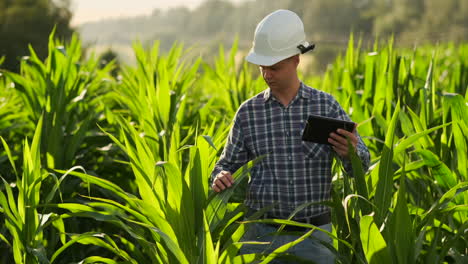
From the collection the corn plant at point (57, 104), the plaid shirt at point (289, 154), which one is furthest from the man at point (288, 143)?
the corn plant at point (57, 104)

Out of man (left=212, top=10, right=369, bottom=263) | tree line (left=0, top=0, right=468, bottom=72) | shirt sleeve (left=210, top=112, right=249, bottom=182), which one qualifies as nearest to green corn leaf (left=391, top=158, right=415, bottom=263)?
man (left=212, top=10, right=369, bottom=263)

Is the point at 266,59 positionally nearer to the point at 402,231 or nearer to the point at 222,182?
the point at 222,182

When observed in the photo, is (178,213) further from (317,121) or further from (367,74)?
(367,74)

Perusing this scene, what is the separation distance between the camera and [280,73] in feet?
6.85

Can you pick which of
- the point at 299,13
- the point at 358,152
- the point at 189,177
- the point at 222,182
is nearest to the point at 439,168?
the point at 358,152

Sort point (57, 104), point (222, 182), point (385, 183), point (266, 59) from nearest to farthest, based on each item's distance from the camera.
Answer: point (385, 183) < point (222, 182) < point (266, 59) < point (57, 104)

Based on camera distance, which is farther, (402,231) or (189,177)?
(189,177)

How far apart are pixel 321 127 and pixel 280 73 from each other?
0.81 feet

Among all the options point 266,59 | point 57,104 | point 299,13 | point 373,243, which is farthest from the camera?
point 299,13

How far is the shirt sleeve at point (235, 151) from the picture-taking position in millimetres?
2195

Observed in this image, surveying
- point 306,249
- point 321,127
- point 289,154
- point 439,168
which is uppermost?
point 321,127

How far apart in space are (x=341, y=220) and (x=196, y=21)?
158m

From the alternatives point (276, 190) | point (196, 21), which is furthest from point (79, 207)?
point (196, 21)

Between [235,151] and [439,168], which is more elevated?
[235,151]
